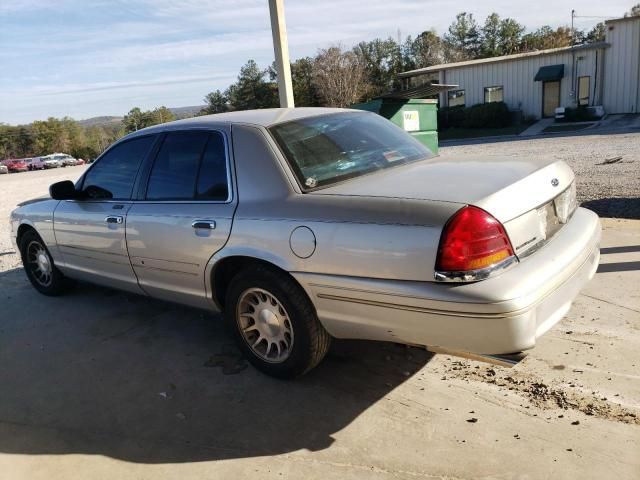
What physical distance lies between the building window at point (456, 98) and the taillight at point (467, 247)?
32272mm

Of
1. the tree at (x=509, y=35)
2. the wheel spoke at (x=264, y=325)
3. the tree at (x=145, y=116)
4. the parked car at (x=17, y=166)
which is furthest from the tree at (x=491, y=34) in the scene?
the wheel spoke at (x=264, y=325)

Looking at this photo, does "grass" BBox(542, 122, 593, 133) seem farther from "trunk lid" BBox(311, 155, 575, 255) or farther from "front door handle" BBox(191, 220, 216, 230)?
"front door handle" BBox(191, 220, 216, 230)

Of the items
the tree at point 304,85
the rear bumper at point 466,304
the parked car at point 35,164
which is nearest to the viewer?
the rear bumper at point 466,304

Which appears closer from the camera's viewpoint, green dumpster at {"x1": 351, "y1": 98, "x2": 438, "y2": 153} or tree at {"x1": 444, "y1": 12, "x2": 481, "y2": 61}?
green dumpster at {"x1": 351, "y1": 98, "x2": 438, "y2": 153}

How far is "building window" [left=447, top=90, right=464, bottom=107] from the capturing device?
32.9m

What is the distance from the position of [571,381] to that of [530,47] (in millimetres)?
54079

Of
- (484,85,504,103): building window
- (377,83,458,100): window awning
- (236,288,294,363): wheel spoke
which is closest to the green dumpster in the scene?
(377,83,458,100): window awning

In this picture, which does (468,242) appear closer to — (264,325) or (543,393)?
(543,393)

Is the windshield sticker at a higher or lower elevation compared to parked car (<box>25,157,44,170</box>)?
higher

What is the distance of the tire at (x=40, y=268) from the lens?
5496mm

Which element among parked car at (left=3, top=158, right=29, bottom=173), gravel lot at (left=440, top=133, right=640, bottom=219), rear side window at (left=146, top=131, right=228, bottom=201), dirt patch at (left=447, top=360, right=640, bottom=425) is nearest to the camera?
dirt patch at (left=447, top=360, right=640, bottom=425)

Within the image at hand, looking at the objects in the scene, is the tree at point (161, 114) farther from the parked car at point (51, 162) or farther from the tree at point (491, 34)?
A: the tree at point (491, 34)

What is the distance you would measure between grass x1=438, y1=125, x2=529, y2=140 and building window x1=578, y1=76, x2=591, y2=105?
3075 millimetres

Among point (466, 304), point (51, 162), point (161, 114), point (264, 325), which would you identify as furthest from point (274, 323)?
point (161, 114)
